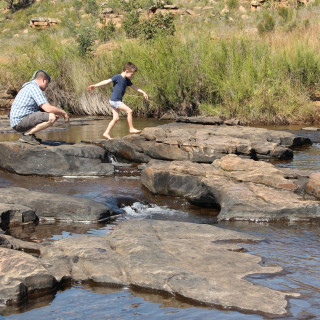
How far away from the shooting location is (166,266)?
4.62 metres

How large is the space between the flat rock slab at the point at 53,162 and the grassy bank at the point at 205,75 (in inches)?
249

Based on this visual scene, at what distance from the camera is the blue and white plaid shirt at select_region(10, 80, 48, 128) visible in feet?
30.9

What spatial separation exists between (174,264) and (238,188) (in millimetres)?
2664

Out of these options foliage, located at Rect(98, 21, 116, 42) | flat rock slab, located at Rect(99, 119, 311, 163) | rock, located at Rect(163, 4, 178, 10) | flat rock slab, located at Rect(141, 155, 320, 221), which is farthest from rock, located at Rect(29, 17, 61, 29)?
flat rock slab, located at Rect(141, 155, 320, 221)

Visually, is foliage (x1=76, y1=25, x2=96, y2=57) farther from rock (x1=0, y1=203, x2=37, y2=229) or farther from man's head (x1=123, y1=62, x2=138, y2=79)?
rock (x1=0, y1=203, x2=37, y2=229)

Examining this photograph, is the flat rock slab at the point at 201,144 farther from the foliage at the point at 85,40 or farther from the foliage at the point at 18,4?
the foliage at the point at 18,4

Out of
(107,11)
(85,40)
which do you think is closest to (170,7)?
(107,11)

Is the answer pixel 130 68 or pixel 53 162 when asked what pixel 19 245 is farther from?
pixel 130 68

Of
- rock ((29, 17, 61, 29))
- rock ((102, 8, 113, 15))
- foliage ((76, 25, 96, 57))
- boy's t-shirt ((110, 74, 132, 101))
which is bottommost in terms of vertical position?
boy's t-shirt ((110, 74, 132, 101))

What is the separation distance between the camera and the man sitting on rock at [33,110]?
9438 millimetres

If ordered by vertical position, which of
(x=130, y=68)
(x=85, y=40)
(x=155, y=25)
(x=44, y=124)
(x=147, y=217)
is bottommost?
(x=147, y=217)

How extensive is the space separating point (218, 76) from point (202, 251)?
36.0 feet

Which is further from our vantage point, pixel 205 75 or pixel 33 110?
pixel 205 75

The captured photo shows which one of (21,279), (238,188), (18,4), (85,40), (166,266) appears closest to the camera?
(21,279)
